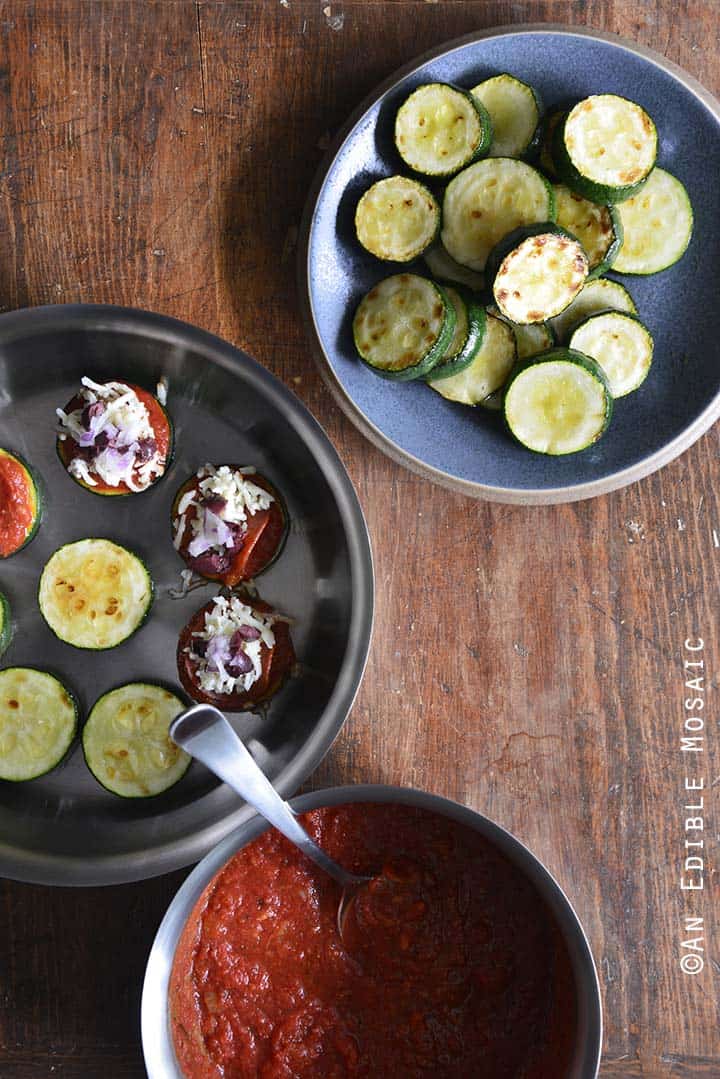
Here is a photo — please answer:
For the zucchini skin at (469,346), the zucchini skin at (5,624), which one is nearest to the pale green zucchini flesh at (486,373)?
the zucchini skin at (469,346)

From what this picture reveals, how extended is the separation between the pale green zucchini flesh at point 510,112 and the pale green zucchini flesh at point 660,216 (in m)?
0.27

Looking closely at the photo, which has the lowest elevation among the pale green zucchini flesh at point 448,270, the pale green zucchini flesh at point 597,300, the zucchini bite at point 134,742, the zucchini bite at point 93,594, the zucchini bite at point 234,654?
the zucchini bite at point 134,742

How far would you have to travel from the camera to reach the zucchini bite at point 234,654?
200 cm

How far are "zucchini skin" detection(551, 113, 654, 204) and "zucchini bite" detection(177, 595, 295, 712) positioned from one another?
3.81 feet

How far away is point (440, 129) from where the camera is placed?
6.64 feet

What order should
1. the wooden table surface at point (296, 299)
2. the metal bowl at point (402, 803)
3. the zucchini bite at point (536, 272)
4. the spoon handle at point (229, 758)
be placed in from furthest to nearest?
the wooden table surface at point (296, 299), the zucchini bite at point (536, 272), the metal bowl at point (402, 803), the spoon handle at point (229, 758)

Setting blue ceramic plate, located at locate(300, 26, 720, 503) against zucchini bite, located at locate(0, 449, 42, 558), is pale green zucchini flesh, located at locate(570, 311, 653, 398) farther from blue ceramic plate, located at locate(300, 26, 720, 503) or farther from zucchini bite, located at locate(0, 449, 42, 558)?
zucchini bite, located at locate(0, 449, 42, 558)

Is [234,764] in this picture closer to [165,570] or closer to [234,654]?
[234,654]

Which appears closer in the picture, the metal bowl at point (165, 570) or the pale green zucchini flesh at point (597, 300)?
the metal bowl at point (165, 570)

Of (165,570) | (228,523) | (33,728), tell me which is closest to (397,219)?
(228,523)

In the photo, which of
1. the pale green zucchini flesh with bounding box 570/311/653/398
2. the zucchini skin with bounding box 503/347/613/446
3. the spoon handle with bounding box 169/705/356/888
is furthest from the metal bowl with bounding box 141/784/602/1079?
the pale green zucchini flesh with bounding box 570/311/653/398

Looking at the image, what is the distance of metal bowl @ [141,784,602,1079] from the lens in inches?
70.4

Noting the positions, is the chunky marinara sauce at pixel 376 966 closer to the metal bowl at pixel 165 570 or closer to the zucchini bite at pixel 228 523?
the metal bowl at pixel 165 570

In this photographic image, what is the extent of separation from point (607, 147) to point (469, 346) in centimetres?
52
